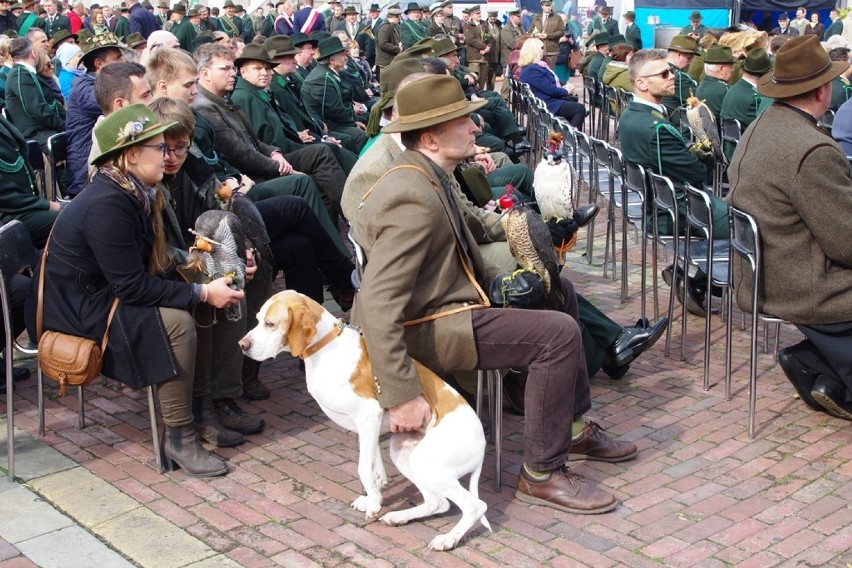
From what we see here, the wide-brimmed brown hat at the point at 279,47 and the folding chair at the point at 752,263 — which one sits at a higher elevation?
the wide-brimmed brown hat at the point at 279,47

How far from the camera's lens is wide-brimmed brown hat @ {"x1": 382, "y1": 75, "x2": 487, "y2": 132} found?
12.9 ft

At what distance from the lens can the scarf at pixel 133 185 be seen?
4.38 m

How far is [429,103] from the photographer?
393 cm

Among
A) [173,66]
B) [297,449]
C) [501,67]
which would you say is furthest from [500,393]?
[501,67]

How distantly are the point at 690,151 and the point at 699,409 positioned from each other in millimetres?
2715

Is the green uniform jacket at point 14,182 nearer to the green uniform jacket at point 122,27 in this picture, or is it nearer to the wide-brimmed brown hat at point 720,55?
the wide-brimmed brown hat at point 720,55

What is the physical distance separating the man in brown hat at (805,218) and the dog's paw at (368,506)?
7.64ft

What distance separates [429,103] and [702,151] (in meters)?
4.27

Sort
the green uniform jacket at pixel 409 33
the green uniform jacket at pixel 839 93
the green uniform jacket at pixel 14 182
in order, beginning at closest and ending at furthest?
the green uniform jacket at pixel 14 182 < the green uniform jacket at pixel 839 93 < the green uniform jacket at pixel 409 33

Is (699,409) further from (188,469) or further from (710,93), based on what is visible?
(710,93)

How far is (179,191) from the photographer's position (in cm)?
510

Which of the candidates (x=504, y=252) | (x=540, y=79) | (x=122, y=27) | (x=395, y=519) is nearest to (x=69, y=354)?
(x=395, y=519)

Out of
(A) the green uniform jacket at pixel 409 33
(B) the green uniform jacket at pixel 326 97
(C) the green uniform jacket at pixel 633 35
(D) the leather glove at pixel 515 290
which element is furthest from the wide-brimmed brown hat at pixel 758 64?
(C) the green uniform jacket at pixel 633 35

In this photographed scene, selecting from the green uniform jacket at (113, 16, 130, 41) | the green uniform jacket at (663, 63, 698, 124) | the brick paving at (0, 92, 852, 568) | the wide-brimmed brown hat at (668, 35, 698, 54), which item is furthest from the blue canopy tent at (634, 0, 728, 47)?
the brick paving at (0, 92, 852, 568)
